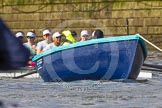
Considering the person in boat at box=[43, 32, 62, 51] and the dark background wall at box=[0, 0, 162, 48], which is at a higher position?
the person in boat at box=[43, 32, 62, 51]

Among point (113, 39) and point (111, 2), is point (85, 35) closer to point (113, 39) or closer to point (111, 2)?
point (113, 39)

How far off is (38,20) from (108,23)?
3314mm

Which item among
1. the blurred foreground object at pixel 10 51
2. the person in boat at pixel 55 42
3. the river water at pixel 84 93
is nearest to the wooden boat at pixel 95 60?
the river water at pixel 84 93

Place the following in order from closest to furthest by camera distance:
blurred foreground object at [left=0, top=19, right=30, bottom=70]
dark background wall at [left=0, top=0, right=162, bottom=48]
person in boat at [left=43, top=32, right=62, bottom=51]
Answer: blurred foreground object at [left=0, top=19, right=30, bottom=70] → person in boat at [left=43, top=32, right=62, bottom=51] → dark background wall at [left=0, top=0, right=162, bottom=48]

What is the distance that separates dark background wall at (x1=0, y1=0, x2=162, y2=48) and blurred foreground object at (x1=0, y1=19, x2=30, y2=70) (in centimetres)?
2420

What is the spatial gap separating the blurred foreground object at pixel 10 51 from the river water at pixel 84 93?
6625mm

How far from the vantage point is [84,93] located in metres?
11.2

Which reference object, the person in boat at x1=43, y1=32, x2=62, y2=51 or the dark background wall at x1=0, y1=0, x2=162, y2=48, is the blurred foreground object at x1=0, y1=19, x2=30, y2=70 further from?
the dark background wall at x1=0, y1=0, x2=162, y2=48

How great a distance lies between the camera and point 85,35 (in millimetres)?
14148

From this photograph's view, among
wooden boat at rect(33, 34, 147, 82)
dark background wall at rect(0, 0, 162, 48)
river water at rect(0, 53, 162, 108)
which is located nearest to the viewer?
river water at rect(0, 53, 162, 108)

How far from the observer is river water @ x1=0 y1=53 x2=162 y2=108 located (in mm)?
9492

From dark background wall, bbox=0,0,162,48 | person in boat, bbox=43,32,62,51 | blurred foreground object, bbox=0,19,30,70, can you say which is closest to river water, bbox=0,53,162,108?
person in boat, bbox=43,32,62,51

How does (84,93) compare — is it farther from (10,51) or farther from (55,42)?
→ (10,51)

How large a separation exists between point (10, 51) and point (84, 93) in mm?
9379
